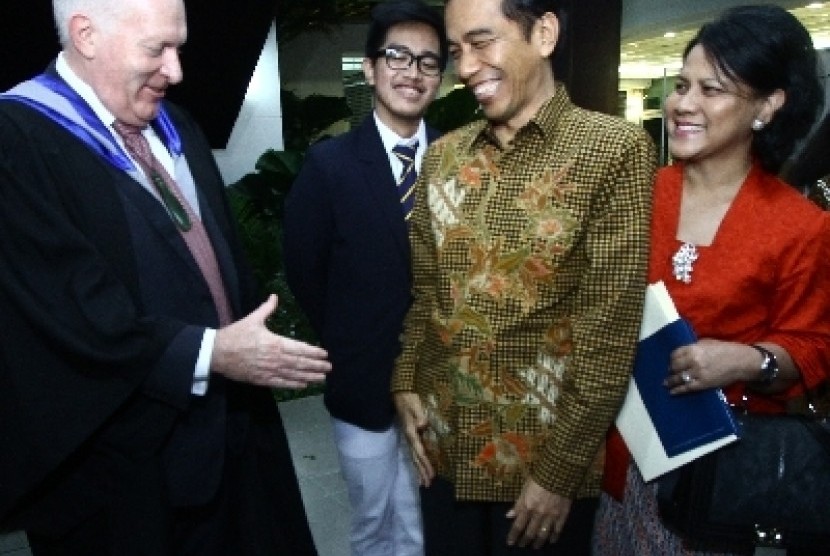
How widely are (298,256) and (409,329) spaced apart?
0.58 m

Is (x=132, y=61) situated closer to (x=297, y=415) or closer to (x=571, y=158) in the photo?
(x=571, y=158)

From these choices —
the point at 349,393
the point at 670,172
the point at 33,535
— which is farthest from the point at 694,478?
the point at 33,535

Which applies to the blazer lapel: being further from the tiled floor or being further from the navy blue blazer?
the tiled floor

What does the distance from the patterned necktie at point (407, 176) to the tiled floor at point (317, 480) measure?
5.09ft

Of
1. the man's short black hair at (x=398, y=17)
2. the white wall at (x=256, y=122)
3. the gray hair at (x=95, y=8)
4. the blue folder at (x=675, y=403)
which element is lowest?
the white wall at (x=256, y=122)

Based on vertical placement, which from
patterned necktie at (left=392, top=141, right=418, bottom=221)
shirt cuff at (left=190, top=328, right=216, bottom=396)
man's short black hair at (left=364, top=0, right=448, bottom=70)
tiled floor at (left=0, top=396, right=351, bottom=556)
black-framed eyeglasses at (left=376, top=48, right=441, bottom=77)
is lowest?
tiled floor at (left=0, top=396, right=351, bottom=556)

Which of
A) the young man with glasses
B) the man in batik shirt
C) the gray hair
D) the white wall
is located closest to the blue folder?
the man in batik shirt

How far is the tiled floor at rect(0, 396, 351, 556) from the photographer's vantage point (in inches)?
116

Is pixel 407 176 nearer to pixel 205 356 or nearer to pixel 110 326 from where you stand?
pixel 205 356

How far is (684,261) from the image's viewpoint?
1411 mm

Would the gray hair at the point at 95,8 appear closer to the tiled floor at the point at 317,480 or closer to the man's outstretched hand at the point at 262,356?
the man's outstretched hand at the point at 262,356

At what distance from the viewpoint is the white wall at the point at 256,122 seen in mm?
7020

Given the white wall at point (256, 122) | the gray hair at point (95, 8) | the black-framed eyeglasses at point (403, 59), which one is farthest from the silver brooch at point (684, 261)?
the white wall at point (256, 122)

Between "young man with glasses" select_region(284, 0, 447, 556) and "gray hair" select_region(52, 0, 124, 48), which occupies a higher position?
"gray hair" select_region(52, 0, 124, 48)
